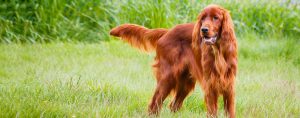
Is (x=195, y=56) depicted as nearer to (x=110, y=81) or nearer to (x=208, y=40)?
(x=208, y=40)

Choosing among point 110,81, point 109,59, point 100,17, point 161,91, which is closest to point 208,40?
point 161,91

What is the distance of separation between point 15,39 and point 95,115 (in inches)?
176

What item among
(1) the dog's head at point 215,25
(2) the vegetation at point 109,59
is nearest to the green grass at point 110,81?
(2) the vegetation at point 109,59

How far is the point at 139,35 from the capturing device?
550 centimetres

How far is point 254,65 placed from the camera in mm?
7746

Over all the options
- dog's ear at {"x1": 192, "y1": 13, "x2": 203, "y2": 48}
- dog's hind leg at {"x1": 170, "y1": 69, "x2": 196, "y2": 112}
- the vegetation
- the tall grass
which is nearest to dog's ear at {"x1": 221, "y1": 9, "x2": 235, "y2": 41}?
dog's ear at {"x1": 192, "y1": 13, "x2": 203, "y2": 48}

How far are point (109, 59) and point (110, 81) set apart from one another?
5.68ft

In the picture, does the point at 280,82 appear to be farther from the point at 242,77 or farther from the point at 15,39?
the point at 15,39

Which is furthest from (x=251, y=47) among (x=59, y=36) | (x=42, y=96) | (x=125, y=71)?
(x=42, y=96)

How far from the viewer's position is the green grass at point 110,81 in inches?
189

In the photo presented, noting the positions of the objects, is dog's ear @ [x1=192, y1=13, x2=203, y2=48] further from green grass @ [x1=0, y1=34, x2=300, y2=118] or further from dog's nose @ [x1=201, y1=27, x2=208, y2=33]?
green grass @ [x1=0, y1=34, x2=300, y2=118]

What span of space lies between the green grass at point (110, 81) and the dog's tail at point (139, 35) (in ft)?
1.63

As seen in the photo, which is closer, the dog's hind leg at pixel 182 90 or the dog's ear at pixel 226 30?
the dog's ear at pixel 226 30

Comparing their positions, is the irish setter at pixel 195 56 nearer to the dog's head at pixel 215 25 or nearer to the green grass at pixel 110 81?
the dog's head at pixel 215 25
